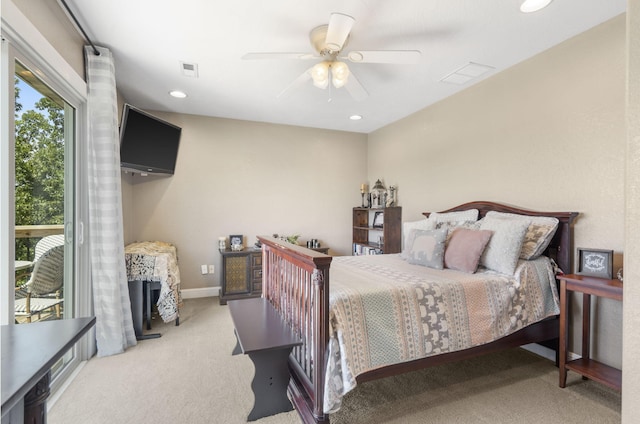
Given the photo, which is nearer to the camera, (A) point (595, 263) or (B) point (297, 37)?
(A) point (595, 263)

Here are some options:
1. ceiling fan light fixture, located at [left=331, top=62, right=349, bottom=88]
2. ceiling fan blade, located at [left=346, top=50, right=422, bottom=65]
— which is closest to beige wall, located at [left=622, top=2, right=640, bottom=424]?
ceiling fan blade, located at [left=346, top=50, right=422, bottom=65]

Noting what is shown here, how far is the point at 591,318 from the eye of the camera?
2242 mm

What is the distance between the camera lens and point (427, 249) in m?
2.61

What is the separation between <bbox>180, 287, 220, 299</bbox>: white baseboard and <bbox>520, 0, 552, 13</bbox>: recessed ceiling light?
4.40 m

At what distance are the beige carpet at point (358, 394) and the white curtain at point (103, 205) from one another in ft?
0.98

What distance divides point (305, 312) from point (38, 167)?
1940 millimetres

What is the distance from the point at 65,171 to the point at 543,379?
12.8 feet

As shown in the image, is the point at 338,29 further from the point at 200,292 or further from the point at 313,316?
the point at 200,292

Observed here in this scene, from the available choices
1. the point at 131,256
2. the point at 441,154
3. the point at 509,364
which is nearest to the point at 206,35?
the point at 131,256

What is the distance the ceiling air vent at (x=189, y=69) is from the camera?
109 inches

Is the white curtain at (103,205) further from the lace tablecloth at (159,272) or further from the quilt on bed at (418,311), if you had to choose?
the quilt on bed at (418,311)

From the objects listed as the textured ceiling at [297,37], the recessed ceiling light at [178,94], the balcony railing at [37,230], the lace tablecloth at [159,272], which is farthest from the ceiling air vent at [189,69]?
the lace tablecloth at [159,272]

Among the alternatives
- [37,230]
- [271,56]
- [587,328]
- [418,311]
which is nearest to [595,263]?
[587,328]

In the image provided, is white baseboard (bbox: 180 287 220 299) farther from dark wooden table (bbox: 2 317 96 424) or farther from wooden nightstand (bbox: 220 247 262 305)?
dark wooden table (bbox: 2 317 96 424)
